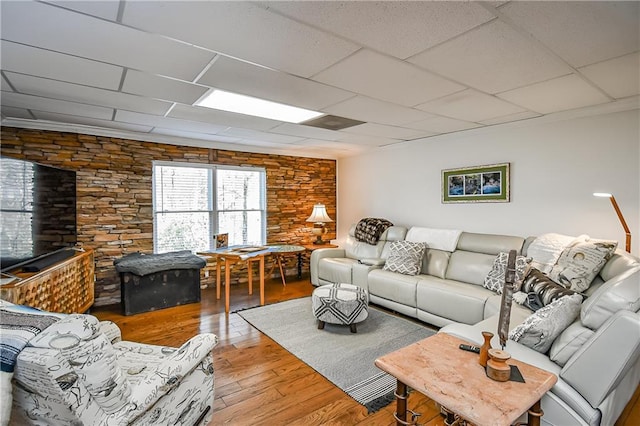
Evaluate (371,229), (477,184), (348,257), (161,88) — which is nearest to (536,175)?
(477,184)

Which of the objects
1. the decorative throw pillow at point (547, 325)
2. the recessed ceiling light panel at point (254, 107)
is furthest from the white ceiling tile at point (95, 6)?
the decorative throw pillow at point (547, 325)

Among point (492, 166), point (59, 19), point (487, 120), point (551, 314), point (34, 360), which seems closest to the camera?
point (34, 360)

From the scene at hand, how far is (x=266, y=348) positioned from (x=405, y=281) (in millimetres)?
1717

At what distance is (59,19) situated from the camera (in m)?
1.63

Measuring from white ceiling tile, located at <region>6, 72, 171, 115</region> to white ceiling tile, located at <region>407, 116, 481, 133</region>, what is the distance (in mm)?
2692

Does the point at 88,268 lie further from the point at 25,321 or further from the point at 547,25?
the point at 547,25

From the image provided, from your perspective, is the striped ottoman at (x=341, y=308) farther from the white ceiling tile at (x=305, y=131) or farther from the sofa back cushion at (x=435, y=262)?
the white ceiling tile at (x=305, y=131)

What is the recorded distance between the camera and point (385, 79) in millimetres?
2430

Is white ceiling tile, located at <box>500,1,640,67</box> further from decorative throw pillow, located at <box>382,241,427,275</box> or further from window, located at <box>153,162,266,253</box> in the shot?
window, located at <box>153,162,266,253</box>

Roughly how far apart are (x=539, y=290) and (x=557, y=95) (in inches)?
65.6

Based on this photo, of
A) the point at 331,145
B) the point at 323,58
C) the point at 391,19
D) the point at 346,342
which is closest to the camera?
the point at 391,19

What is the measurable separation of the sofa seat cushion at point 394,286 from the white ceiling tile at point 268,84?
2.15m

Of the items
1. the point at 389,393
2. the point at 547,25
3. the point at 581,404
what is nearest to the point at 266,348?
the point at 389,393

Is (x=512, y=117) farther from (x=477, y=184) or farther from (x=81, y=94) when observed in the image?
(x=81, y=94)
